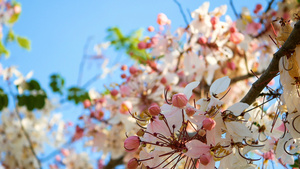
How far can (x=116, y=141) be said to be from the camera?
2320 mm

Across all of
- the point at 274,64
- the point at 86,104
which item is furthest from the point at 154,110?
the point at 86,104

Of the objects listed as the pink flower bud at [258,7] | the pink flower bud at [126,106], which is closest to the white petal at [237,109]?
the pink flower bud at [126,106]

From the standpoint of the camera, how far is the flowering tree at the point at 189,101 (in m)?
0.74

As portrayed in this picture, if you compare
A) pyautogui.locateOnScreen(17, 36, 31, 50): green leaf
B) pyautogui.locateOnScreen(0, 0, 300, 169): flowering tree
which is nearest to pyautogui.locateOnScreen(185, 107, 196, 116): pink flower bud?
pyautogui.locateOnScreen(0, 0, 300, 169): flowering tree

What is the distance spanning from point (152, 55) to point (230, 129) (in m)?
1.20

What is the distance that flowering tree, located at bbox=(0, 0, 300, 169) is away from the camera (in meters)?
0.74

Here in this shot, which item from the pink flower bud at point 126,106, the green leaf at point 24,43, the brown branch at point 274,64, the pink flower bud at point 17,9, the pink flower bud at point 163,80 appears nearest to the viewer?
the brown branch at point 274,64

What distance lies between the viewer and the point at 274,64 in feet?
2.34

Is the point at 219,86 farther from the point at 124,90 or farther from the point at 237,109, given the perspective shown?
the point at 124,90

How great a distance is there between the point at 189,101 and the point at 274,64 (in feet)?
2.75

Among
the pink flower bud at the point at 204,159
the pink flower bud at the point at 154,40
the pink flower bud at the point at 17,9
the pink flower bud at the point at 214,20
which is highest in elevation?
the pink flower bud at the point at 17,9

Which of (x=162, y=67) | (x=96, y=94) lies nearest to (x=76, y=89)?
(x=96, y=94)

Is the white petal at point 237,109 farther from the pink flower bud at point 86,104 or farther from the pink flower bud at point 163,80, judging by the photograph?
the pink flower bud at point 86,104

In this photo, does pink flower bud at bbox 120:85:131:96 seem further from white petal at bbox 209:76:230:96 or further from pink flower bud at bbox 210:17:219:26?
white petal at bbox 209:76:230:96
